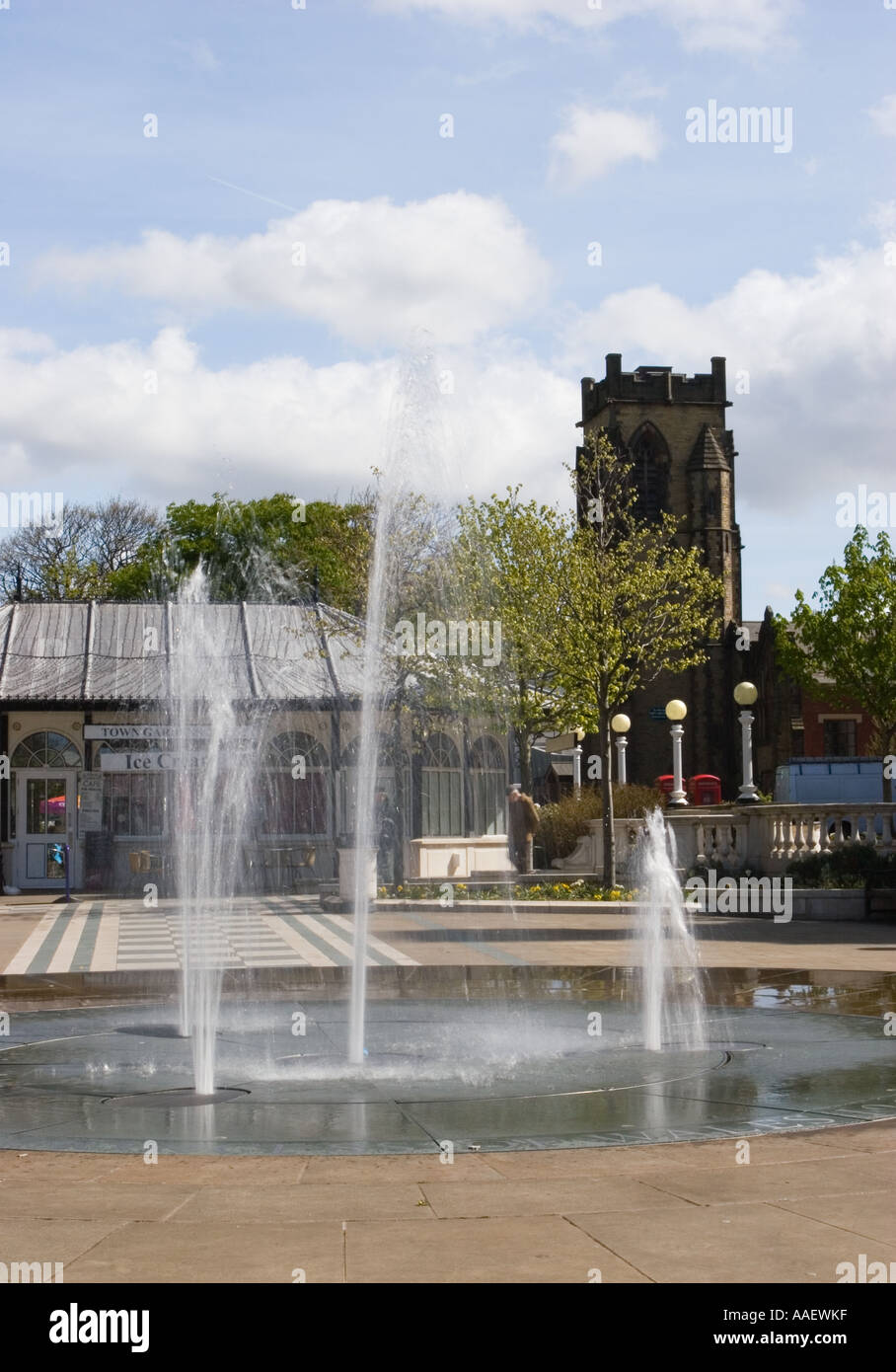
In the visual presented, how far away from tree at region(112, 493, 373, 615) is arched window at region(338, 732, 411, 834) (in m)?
13.9

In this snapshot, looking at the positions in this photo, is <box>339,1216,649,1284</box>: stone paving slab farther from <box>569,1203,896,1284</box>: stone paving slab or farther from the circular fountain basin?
the circular fountain basin

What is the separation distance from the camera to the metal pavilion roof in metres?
35.8

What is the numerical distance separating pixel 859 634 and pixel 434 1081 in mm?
45908

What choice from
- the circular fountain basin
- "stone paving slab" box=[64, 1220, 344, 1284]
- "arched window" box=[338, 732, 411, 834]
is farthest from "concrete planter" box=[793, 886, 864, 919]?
"stone paving slab" box=[64, 1220, 344, 1284]

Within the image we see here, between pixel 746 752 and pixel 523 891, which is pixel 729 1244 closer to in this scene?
pixel 523 891

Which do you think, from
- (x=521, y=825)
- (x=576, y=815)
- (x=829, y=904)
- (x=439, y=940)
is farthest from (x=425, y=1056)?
(x=576, y=815)

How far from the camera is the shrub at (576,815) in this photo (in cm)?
3506

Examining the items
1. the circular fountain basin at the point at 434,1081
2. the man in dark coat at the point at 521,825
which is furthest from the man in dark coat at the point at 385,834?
the circular fountain basin at the point at 434,1081

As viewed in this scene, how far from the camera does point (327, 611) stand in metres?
38.2

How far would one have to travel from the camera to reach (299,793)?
1442 inches

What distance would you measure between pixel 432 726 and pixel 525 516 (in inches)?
203

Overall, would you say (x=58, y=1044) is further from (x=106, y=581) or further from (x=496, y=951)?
(x=106, y=581)

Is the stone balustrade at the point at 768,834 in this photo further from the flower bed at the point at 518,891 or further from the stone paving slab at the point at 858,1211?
the stone paving slab at the point at 858,1211
